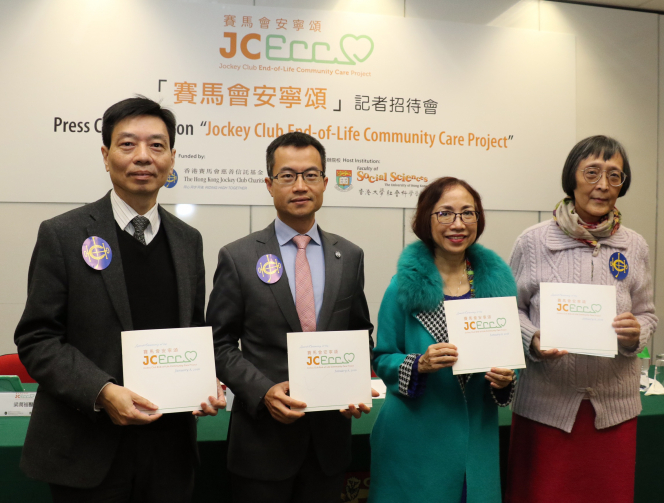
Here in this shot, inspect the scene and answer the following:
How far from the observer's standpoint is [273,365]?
1759 millimetres

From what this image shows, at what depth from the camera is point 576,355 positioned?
2035mm

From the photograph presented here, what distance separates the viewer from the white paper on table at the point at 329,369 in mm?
1639

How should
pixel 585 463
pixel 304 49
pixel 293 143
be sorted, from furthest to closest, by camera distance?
pixel 304 49 → pixel 585 463 → pixel 293 143

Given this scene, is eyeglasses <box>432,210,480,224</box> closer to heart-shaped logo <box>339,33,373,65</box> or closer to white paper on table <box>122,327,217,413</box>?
white paper on table <box>122,327,217,413</box>

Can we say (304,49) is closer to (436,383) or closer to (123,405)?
(436,383)

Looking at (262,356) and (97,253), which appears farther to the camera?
(262,356)

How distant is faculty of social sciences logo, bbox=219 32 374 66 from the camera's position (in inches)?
161

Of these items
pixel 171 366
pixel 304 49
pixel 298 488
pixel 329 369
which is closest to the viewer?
pixel 171 366

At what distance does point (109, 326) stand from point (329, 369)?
68 cm

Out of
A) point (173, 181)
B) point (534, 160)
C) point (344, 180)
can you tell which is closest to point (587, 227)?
point (344, 180)

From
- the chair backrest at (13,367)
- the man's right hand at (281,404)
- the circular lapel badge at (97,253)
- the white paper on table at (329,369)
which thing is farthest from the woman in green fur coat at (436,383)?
the chair backrest at (13,367)

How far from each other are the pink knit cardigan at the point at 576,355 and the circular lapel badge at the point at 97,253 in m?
1.50

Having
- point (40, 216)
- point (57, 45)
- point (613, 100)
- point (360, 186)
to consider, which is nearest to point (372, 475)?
point (360, 186)

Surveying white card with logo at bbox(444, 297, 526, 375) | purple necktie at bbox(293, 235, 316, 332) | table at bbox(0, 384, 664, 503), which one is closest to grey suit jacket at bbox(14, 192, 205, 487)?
purple necktie at bbox(293, 235, 316, 332)
